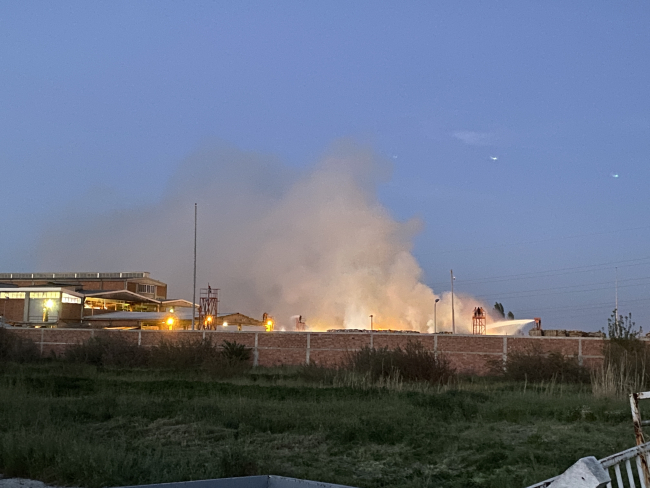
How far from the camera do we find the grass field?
9.26 m

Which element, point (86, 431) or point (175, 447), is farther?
point (86, 431)

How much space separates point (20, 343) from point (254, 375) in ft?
58.7

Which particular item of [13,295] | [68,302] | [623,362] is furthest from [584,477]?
[13,295]

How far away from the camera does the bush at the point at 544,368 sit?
28750mm

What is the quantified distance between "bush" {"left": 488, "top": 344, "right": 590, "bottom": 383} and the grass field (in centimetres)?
923

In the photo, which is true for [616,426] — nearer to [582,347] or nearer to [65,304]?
[582,347]

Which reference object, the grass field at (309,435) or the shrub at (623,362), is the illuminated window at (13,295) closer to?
the grass field at (309,435)

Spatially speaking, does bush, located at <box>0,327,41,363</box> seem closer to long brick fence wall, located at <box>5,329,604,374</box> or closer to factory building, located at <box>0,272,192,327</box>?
long brick fence wall, located at <box>5,329,604,374</box>

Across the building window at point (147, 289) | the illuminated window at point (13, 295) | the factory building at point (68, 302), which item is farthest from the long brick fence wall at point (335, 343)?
the building window at point (147, 289)

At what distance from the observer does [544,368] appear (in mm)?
28953

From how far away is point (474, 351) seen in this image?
35.2 metres

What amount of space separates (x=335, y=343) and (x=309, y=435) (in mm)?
24915

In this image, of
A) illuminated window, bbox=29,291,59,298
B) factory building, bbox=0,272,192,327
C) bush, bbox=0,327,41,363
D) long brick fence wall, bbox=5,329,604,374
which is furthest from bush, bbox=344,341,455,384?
illuminated window, bbox=29,291,59,298

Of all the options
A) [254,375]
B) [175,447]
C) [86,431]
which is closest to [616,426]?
[175,447]
